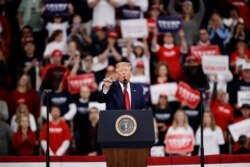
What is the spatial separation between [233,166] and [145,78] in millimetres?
3969

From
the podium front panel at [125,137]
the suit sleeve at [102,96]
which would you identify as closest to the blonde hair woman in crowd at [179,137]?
the suit sleeve at [102,96]

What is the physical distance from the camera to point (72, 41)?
15.2 meters

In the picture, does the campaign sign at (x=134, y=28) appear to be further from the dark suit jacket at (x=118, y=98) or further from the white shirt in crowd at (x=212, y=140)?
the dark suit jacket at (x=118, y=98)

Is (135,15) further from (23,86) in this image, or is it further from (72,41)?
(23,86)

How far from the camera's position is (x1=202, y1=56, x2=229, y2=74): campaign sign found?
586 inches

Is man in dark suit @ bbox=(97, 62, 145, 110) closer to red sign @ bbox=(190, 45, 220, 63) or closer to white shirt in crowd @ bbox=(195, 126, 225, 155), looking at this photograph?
white shirt in crowd @ bbox=(195, 126, 225, 155)

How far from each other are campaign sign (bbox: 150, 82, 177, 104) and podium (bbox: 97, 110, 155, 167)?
5.35 meters

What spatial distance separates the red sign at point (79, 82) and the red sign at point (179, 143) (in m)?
1.85

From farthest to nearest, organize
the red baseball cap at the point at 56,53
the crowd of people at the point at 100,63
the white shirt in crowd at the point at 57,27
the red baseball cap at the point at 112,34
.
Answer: the white shirt in crowd at the point at 57,27 → the red baseball cap at the point at 112,34 → the red baseball cap at the point at 56,53 → the crowd of people at the point at 100,63

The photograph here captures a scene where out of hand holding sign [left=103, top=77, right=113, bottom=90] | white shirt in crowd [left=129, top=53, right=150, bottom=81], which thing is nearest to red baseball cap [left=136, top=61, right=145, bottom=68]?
white shirt in crowd [left=129, top=53, right=150, bottom=81]

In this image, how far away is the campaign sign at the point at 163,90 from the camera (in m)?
14.4

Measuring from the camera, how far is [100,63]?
49.3ft

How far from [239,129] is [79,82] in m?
2.92

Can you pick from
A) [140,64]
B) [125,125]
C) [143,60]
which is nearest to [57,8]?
[143,60]
